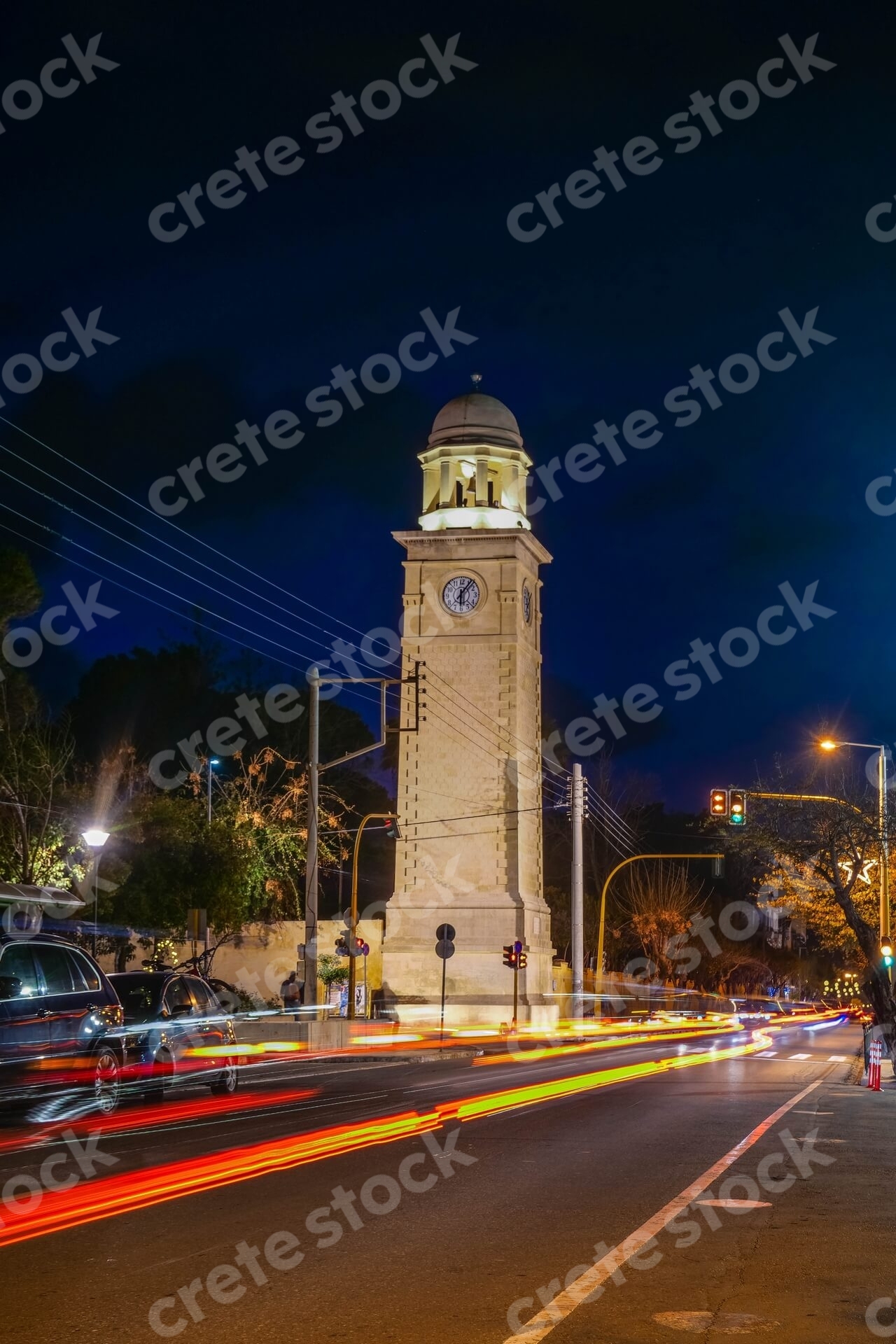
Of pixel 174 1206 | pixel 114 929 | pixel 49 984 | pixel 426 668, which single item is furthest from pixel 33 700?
pixel 174 1206

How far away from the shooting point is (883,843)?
37.0 meters

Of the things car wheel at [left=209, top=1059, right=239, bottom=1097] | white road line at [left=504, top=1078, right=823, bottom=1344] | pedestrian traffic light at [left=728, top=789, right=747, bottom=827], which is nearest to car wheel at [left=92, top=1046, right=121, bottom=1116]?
car wheel at [left=209, top=1059, right=239, bottom=1097]

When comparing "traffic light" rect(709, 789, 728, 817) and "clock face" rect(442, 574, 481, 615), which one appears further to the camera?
"clock face" rect(442, 574, 481, 615)

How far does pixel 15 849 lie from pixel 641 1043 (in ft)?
57.1

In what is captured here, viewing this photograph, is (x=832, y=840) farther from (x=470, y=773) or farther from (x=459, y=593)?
(x=459, y=593)

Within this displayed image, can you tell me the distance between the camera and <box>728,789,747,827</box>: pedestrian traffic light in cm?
3419

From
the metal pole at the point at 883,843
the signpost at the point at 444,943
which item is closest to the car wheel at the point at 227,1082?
the signpost at the point at 444,943

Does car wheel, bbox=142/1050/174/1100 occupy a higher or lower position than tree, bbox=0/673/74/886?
lower

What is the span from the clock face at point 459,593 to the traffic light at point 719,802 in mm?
26382

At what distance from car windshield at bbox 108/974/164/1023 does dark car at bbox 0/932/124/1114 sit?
287cm

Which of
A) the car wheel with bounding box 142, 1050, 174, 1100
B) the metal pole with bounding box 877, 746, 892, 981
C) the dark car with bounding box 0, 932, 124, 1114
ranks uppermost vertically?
the metal pole with bounding box 877, 746, 892, 981

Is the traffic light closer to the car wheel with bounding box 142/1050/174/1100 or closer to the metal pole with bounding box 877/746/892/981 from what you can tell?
the metal pole with bounding box 877/746/892/981

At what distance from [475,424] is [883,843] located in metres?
30.6

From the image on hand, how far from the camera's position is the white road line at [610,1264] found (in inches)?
275
